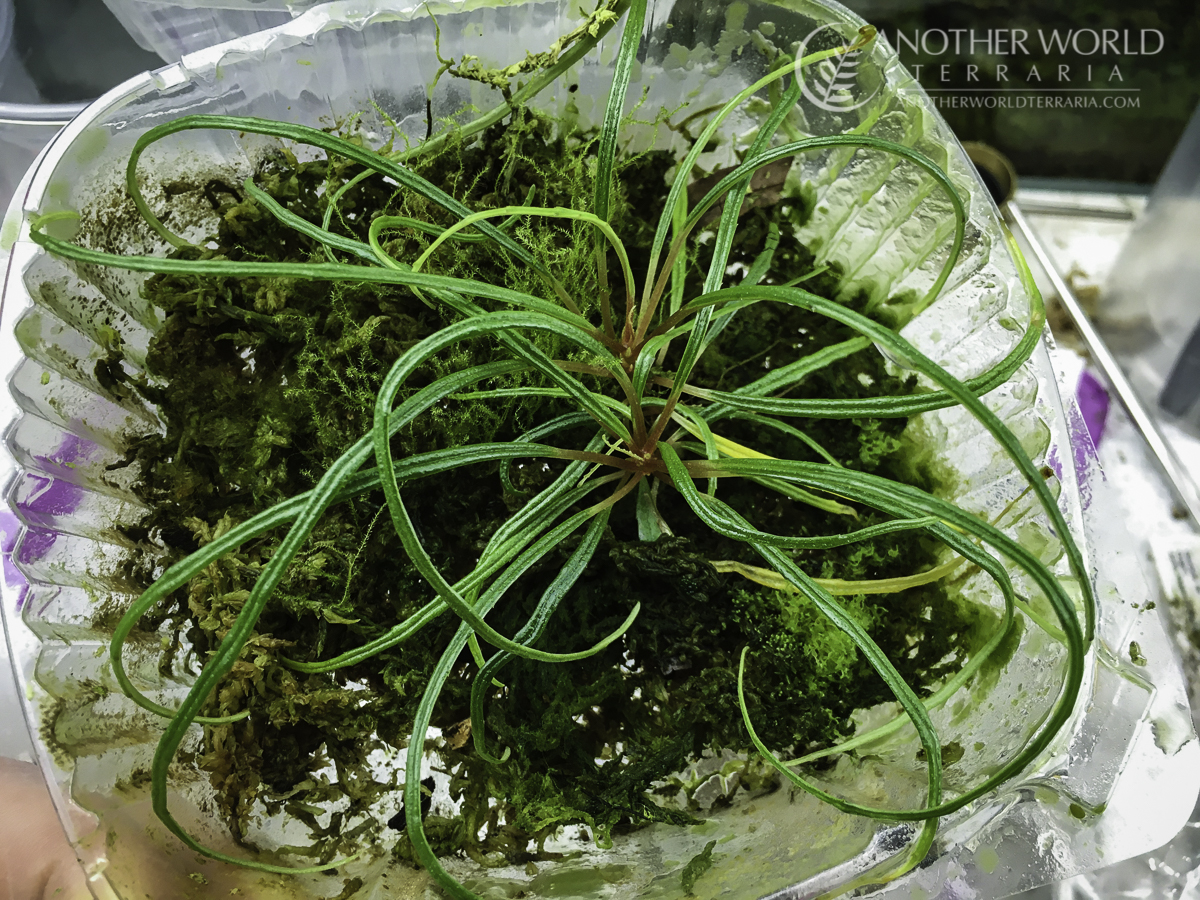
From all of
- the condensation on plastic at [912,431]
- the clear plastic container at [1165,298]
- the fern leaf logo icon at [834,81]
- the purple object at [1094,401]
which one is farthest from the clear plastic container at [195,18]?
the clear plastic container at [1165,298]

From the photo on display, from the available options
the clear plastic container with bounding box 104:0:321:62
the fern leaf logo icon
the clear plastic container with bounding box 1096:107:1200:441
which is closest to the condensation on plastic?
the fern leaf logo icon

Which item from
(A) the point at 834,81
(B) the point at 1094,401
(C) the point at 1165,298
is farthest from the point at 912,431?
(C) the point at 1165,298

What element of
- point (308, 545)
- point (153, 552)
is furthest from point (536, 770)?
point (153, 552)

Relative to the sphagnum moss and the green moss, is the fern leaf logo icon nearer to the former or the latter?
the sphagnum moss

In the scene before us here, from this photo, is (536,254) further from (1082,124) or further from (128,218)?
(1082,124)

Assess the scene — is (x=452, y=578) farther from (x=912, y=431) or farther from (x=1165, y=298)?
(x=1165, y=298)

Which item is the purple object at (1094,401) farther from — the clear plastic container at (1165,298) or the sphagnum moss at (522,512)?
the sphagnum moss at (522,512)
